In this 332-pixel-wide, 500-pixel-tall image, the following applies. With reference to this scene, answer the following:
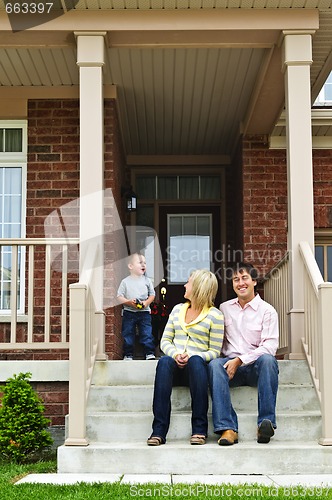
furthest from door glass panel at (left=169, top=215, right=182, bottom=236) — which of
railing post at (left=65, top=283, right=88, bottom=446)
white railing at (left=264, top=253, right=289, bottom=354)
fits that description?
railing post at (left=65, top=283, right=88, bottom=446)

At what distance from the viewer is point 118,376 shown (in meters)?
5.83

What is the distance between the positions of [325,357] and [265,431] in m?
0.68

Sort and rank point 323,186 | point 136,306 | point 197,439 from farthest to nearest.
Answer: point 323,186 < point 136,306 < point 197,439

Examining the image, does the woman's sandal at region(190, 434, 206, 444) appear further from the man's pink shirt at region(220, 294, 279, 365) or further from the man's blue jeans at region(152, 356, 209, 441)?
the man's pink shirt at region(220, 294, 279, 365)

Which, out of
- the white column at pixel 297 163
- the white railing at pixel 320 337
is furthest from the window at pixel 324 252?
the white railing at pixel 320 337

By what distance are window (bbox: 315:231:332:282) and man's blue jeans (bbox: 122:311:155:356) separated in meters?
2.51

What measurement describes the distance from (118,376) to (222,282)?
440 cm

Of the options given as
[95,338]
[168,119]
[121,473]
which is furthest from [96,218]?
[168,119]

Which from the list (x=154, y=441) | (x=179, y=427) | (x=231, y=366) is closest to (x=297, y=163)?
(x=231, y=366)

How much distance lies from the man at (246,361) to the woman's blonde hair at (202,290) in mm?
232

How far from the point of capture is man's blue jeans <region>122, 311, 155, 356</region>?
754cm

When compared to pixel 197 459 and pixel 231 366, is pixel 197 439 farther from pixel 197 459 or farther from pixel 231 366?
pixel 231 366

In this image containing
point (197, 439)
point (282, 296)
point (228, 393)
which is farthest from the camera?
point (282, 296)

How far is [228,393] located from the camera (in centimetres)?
504
